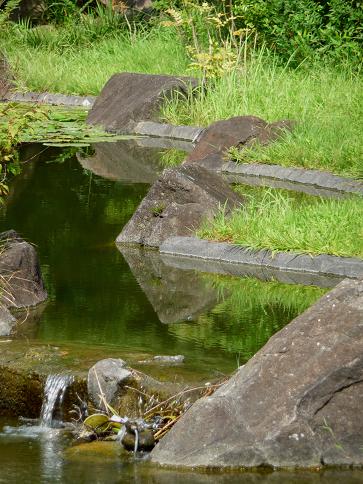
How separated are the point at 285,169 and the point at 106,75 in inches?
301

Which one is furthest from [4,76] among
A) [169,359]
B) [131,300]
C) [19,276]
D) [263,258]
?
[169,359]

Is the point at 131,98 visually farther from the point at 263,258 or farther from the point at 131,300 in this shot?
the point at 131,300

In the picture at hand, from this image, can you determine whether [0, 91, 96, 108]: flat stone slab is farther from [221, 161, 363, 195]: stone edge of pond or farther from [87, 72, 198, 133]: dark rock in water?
[221, 161, 363, 195]: stone edge of pond

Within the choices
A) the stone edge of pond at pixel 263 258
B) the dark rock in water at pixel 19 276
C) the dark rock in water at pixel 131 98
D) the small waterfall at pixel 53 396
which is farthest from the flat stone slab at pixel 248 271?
the dark rock in water at pixel 131 98

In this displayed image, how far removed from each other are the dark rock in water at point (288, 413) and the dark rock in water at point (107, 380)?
0.70 metres

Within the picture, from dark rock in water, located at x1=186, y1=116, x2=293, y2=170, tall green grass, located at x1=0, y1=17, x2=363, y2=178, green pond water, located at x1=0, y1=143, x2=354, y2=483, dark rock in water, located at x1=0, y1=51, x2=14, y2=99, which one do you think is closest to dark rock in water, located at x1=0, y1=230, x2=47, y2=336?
green pond water, located at x1=0, y1=143, x2=354, y2=483

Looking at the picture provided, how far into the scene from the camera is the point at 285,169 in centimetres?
1380

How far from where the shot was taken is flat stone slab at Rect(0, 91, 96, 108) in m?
20.6

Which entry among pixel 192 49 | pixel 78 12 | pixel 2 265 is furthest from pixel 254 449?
pixel 78 12

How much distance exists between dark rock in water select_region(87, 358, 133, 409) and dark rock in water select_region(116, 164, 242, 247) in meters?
3.99

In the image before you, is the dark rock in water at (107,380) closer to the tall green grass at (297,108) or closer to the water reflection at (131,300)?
the water reflection at (131,300)

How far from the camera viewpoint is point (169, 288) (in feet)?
30.6

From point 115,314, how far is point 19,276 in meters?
0.67

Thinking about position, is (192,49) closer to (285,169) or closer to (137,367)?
(285,169)
